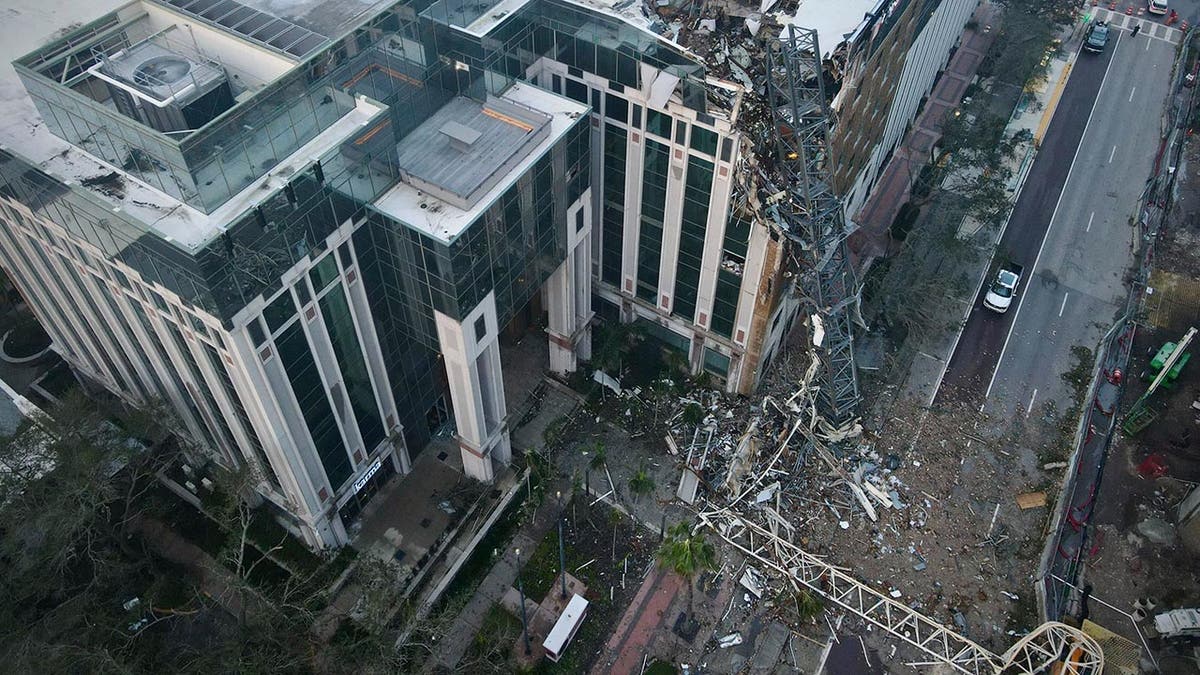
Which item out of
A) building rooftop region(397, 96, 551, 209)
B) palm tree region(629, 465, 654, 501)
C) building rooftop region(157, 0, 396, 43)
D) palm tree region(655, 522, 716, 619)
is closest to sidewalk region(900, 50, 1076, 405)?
palm tree region(629, 465, 654, 501)

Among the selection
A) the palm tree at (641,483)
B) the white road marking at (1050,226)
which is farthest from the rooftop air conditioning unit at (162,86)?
the white road marking at (1050,226)

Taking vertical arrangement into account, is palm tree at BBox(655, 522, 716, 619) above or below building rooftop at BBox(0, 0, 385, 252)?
below

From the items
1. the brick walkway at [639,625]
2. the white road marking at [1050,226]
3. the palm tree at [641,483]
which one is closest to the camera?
the brick walkway at [639,625]

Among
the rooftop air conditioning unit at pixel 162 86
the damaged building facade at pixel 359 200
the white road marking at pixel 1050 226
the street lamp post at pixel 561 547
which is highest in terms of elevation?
the rooftop air conditioning unit at pixel 162 86

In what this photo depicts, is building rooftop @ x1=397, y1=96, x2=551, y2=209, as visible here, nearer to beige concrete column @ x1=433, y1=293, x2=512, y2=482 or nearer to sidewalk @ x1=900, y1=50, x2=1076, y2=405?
beige concrete column @ x1=433, y1=293, x2=512, y2=482

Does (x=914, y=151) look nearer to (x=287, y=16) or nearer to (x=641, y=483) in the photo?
(x=641, y=483)

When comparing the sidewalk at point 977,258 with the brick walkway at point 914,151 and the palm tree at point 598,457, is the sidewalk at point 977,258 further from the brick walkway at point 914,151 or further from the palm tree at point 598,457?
the palm tree at point 598,457

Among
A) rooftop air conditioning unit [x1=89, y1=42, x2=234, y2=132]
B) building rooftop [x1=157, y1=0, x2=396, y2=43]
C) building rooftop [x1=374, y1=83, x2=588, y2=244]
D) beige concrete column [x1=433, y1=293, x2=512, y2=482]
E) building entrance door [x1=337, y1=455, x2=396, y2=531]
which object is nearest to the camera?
rooftop air conditioning unit [x1=89, y1=42, x2=234, y2=132]
